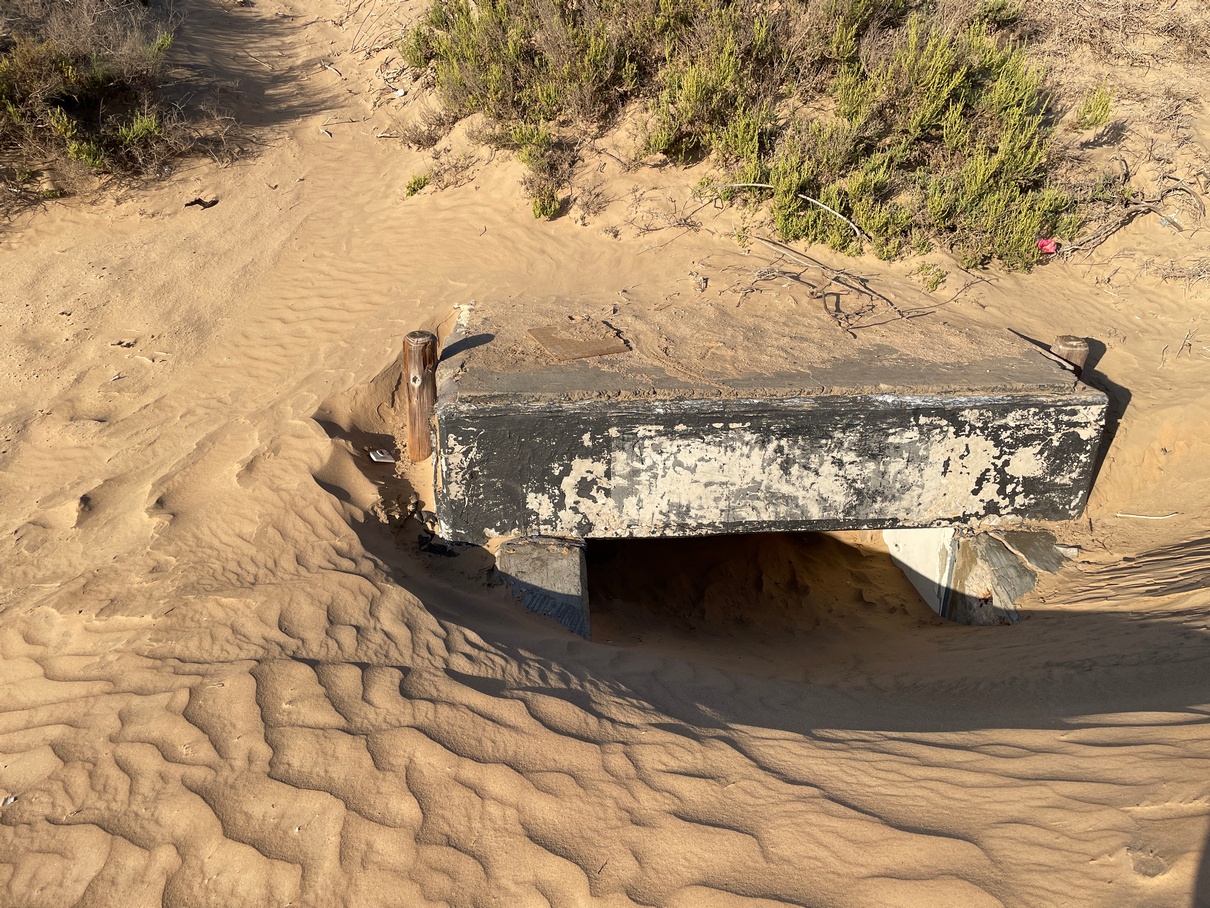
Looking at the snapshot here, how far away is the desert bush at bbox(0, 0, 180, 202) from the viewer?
8.07 metres

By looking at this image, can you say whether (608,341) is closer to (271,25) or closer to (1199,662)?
(1199,662)

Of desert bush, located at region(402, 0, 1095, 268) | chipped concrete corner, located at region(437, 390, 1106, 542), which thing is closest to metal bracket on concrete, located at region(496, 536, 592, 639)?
chipped concrete corner, located at region(437, 390, 1106, 542)

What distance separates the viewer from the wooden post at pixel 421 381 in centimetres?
486

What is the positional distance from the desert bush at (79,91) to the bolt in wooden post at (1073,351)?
906 centimetres

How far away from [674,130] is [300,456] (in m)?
5.46

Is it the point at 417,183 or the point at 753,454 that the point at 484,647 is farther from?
the point at 417,183

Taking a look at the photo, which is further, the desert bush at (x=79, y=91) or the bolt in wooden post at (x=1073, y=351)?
the desert bush at (x=79, y=91)

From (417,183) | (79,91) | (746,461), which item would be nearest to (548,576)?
(746,461)

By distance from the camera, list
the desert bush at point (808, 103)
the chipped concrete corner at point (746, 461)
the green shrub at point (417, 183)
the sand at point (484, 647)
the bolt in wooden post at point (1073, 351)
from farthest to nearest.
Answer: the green shrub at point (417, 183) < the desert bush at point (808, 103) < the bolt in wooden post at point (1073, 351) < the chipped concrete corner at point (746, 461) < the sand at point (484, 647)

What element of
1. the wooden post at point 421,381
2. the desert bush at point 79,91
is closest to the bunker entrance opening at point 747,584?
the wooden post at point 421,381

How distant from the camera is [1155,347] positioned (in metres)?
6.80

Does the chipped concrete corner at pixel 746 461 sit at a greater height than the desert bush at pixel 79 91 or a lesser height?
lesser

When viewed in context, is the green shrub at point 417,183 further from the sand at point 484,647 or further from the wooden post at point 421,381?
the wooden post at point 421,381

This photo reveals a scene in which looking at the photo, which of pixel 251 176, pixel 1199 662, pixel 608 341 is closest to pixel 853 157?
pixel 608 341
